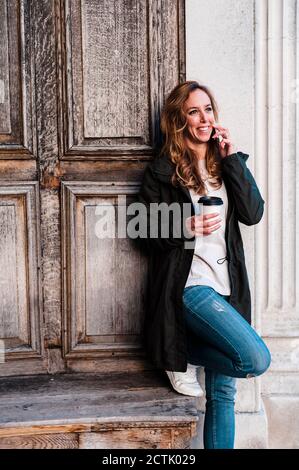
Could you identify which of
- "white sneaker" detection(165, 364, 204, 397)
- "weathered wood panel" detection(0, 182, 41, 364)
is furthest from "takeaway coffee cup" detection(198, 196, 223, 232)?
"weathered wood panel" detection(0, 182, 41, 364)

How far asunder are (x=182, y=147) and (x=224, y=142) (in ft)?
0.67

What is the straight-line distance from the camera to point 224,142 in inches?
133

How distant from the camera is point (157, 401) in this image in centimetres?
339

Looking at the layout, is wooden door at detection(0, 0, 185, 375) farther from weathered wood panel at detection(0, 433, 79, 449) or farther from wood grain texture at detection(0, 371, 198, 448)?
weathered wood panel at detection(0, 433, 79, 449)

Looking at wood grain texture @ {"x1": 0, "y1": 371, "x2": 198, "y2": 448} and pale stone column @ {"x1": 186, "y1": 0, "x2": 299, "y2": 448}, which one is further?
pale stone column @ {"x1": 186, "y1": 0, "x2": 299, "y2": 448}

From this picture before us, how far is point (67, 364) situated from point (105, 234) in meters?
0.73

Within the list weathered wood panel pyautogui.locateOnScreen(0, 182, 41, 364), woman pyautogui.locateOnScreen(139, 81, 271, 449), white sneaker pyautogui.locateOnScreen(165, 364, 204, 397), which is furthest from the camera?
weathered wood panel pyautogui.locateOnScreen(0, 182, 41, 364)

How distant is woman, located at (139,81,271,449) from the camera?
3.30m

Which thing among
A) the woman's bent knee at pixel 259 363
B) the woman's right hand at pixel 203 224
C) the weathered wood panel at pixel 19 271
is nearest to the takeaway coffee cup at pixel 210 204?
the woman's right hand at pixel 203 224

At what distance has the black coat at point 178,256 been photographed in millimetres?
3336

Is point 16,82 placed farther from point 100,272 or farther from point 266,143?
point 266,143

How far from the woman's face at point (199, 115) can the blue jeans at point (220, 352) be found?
0.74 metres

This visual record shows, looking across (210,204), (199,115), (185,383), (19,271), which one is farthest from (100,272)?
(199,115)

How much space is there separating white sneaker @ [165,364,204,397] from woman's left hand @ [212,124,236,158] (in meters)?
1.10
